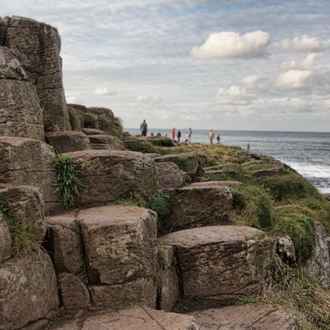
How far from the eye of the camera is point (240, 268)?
859 centimetres

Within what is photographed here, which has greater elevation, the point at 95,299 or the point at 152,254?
the point at 152,254

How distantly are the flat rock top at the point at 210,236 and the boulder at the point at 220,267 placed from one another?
0.8 inches

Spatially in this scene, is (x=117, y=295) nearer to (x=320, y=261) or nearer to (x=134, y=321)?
(x=134, y=321)

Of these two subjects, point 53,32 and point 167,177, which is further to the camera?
point 53,32

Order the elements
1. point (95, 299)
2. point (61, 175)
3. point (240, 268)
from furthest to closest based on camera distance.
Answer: point (61, 175) → point (240, 268) → point (95, 299)

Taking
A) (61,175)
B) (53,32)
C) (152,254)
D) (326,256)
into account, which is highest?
(53,32)

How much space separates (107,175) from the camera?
30.8 ft

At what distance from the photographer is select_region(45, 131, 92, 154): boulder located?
39.5 feet

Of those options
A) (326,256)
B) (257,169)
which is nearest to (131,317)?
(326,256)

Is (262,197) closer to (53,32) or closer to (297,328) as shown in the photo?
(297,328)

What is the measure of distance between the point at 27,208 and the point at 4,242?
0.73 meters

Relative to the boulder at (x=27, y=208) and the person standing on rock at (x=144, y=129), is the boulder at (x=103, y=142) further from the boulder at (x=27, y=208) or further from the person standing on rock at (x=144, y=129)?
the person standing on rock at (x=144, y=129)

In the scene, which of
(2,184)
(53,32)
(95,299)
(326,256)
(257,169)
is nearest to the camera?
(95,299)

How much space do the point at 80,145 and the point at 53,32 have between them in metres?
3.88
